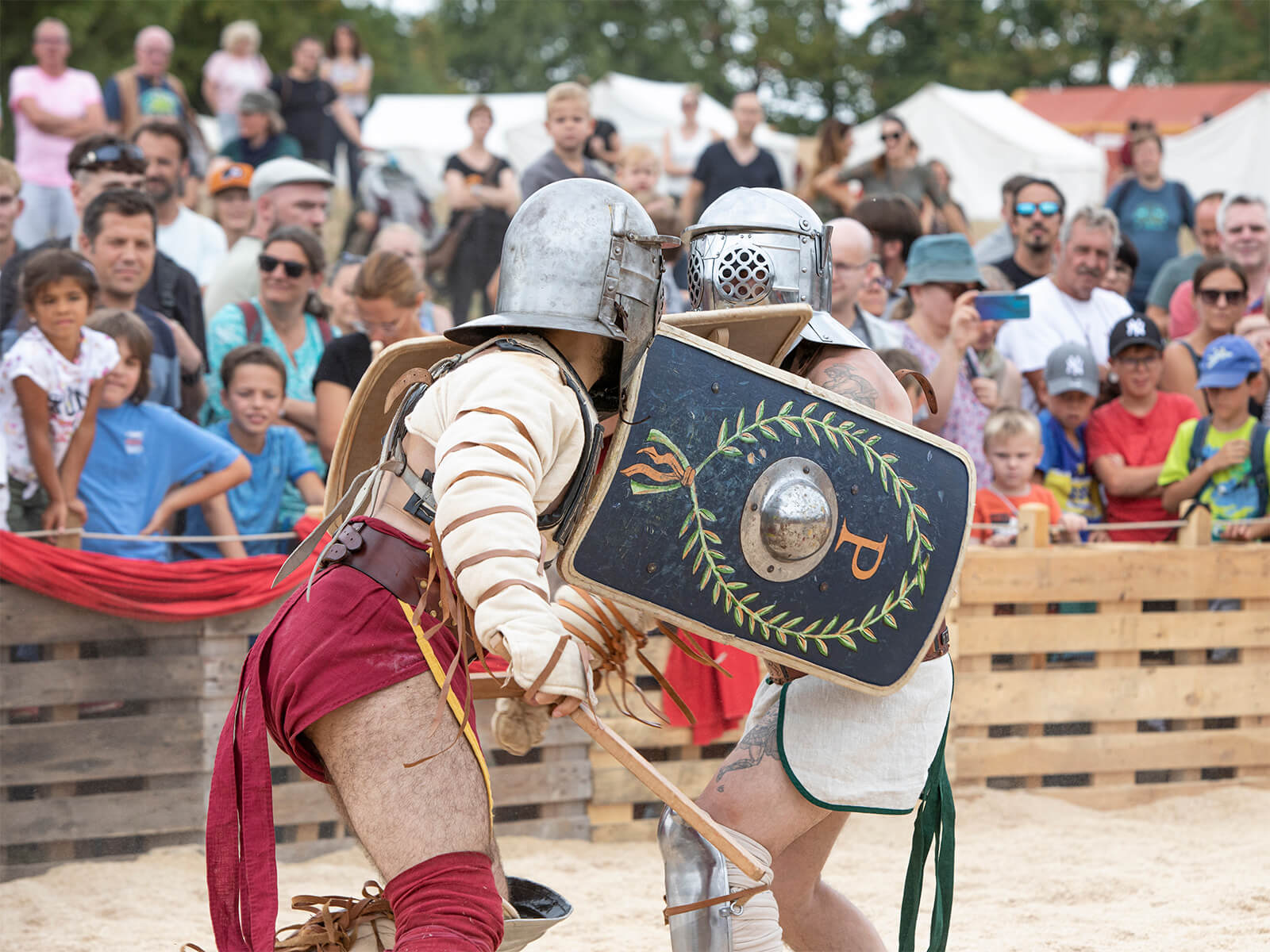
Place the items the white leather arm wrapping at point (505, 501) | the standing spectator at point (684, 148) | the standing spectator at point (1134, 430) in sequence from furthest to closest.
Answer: the standing spectator at point (684, 148) < the standing spectator at point (1134, 430) < the white leather arm wrapping at point (505, 501)

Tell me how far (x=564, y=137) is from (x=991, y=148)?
30.4 ft

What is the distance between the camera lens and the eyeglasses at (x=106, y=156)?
5.96 metres

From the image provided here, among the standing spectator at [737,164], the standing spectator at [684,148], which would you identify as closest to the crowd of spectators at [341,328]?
the standing spectator at [737,164]

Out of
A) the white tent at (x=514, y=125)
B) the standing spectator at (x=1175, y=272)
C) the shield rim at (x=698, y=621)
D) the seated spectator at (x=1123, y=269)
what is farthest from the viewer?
the white tent at (x=514, y=125)

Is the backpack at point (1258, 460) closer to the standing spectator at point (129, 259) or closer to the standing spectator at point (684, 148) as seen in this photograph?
the standing spectator at point (129, 259)

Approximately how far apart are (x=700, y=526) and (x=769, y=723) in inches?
21.3

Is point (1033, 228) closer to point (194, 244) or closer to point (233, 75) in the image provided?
point (194, 244)

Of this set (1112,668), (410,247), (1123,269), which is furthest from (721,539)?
(1123,269)

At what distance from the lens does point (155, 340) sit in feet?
17.2

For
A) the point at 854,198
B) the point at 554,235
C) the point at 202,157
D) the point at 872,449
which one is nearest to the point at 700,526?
the point at 872,449

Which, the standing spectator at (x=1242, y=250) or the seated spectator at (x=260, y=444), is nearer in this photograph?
the seated spectator at (x=260, y=444)

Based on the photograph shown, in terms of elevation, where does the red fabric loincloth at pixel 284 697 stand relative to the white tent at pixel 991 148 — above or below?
below

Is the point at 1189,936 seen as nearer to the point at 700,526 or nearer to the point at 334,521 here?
the point at 700,526

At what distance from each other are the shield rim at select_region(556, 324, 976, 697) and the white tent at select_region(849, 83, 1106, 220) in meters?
11.8
